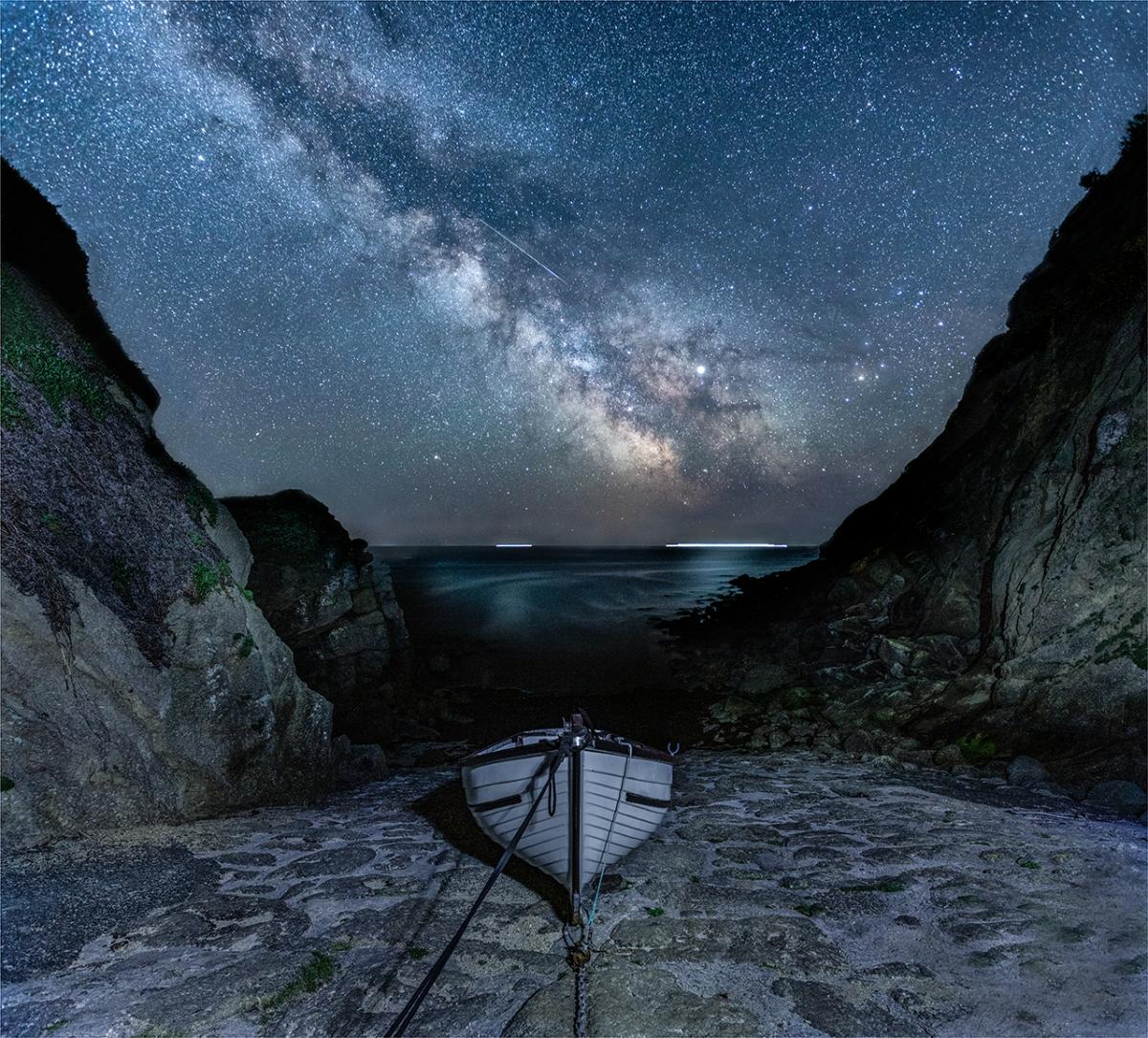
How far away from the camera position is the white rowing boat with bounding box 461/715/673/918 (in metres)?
5.73

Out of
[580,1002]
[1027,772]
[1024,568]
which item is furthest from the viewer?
[1024,568]

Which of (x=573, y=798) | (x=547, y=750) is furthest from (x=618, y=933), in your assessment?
(x=547, y=750)

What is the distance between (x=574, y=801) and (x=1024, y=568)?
12590 mm

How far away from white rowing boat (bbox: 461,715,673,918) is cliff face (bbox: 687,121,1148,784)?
9.09 meters

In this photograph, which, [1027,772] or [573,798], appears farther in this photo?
[1027,772]

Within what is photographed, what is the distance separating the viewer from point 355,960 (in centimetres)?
500

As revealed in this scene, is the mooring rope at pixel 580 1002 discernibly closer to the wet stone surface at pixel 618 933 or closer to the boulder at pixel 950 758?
the wet stone surface at pixel 618 933

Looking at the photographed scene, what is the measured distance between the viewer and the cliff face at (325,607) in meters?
16.2

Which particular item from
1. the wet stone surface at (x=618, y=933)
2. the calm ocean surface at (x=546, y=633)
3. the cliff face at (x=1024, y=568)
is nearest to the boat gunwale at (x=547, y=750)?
the wet stone surface at (x=618, y=933)

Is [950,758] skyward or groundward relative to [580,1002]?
groundward

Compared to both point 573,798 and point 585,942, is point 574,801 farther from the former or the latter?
point 585,942

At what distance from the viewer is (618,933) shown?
5465mm

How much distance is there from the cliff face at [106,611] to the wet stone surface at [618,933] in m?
0.77

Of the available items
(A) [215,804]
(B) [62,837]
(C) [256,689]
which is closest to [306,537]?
(C) [256,689]
